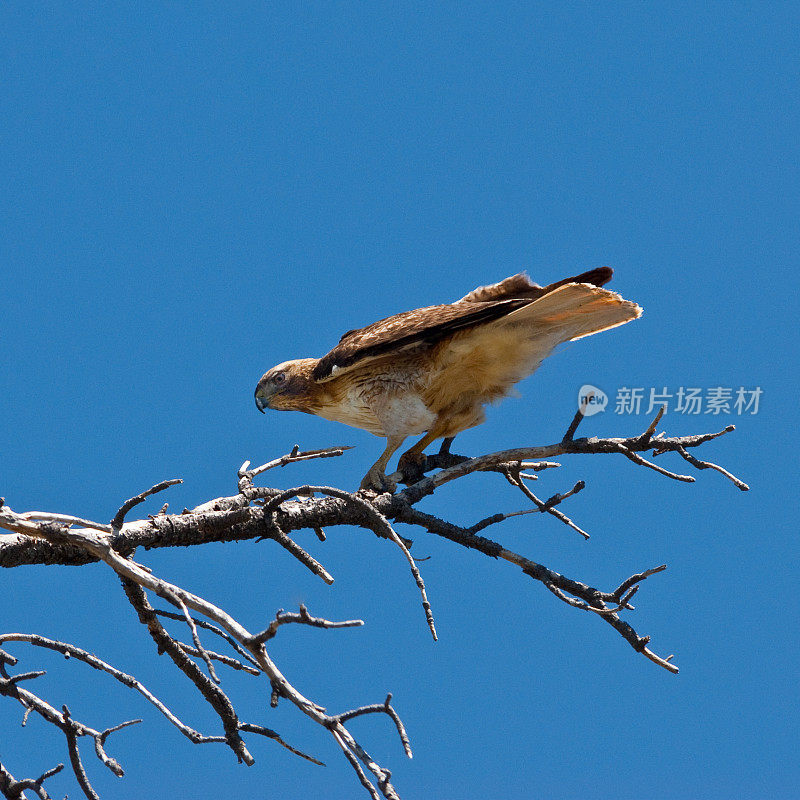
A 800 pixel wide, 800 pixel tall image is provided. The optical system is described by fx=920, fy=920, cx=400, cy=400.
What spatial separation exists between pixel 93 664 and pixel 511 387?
3551 mm

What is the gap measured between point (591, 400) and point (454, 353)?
4.05 feet

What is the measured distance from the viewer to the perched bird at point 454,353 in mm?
6125

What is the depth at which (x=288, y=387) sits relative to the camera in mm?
7227

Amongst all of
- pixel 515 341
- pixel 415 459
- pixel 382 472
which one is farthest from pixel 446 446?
pixel 515 341

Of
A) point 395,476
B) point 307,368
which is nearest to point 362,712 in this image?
point 395,476

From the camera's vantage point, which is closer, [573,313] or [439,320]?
[573,313]

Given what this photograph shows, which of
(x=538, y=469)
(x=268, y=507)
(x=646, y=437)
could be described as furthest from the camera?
(x=538, y=469)

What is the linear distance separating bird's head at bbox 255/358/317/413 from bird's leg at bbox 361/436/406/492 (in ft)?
3.05

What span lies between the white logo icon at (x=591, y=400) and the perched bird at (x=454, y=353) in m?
0.72

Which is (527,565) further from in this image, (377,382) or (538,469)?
(377,382)

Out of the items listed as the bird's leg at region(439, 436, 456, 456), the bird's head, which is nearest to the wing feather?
the bird's leg at region(439, 436, 456, 456)

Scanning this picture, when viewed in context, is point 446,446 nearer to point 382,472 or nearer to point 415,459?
point 415,459

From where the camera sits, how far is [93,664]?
166 inches

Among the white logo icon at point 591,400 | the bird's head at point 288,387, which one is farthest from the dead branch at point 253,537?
the bird's head at point 288,387
